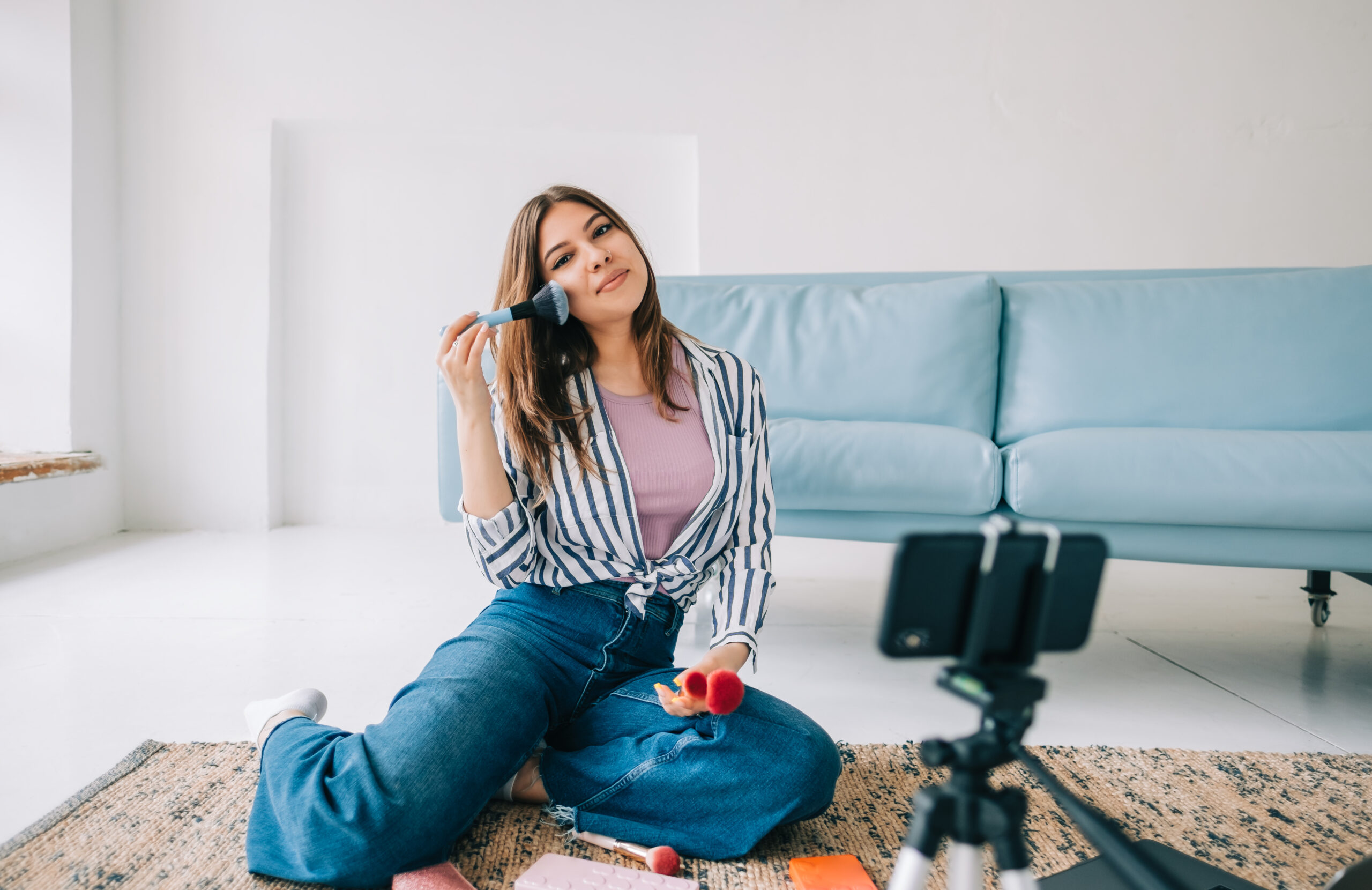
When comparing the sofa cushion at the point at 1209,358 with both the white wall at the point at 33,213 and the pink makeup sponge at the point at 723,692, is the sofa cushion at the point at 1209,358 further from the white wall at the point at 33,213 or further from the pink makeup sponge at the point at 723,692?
the white wall at the point at 33,213

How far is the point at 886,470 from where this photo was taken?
154cm

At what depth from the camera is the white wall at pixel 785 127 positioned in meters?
2.98

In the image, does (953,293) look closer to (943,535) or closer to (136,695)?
(943,535)

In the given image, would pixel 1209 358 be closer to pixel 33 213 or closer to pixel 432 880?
pixel 432 880

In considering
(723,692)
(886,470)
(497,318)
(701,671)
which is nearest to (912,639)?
(723,692)

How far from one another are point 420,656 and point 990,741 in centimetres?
143

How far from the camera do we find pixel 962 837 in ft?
1.39

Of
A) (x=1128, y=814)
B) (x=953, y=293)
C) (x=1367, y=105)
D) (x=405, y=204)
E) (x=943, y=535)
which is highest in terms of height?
(x=1367, y=105)

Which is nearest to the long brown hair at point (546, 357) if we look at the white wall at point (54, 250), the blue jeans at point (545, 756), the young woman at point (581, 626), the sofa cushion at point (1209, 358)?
the young woman at point (581, 626)

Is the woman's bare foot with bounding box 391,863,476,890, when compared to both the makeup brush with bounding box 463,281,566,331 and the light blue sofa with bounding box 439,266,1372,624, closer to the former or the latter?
the makeup brush with bounding box 463,281,566,331

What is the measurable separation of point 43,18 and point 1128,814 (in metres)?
3.63

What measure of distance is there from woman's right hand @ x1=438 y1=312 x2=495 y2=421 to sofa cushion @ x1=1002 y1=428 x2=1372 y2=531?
99cm

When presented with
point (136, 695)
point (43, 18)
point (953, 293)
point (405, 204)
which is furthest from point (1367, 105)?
point (43, 18)

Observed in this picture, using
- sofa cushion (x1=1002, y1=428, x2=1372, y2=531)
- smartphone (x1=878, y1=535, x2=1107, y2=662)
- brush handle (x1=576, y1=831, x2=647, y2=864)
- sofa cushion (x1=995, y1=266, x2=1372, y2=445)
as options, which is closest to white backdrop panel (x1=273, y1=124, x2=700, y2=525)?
sofa cushion (x1=995, y1=266, x2=1372, y2=445)
